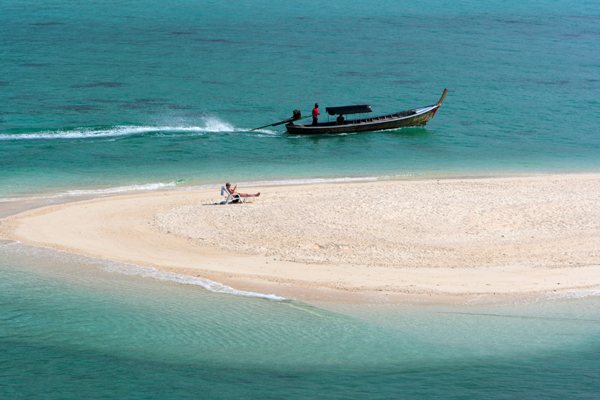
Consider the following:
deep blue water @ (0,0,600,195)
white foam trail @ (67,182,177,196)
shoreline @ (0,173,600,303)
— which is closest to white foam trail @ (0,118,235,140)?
deep blue water @ (0,0,600,195)

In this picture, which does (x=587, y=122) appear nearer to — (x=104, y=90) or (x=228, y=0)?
(x=104, y=90)

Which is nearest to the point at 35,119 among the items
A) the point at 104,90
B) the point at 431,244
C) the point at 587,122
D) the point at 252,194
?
the point at 104,90

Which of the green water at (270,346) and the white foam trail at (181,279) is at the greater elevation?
the white foam trail at (181,279)

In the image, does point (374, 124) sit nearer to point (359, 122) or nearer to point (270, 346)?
point (359, 122)

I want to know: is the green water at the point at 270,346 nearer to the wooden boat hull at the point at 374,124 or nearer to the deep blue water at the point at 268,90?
the deep blue water at the point at 268,90

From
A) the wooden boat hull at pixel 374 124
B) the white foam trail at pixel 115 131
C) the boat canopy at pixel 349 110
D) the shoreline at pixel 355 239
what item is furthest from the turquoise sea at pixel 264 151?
the boat canopy at pixel 349 110

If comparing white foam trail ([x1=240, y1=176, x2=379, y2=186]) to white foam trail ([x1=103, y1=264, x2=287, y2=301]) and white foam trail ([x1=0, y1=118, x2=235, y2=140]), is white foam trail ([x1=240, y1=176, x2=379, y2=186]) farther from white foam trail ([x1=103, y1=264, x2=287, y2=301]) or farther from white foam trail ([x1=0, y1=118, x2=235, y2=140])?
white foam trail ([x1=103, y1=264, x2=287, y2=301])
